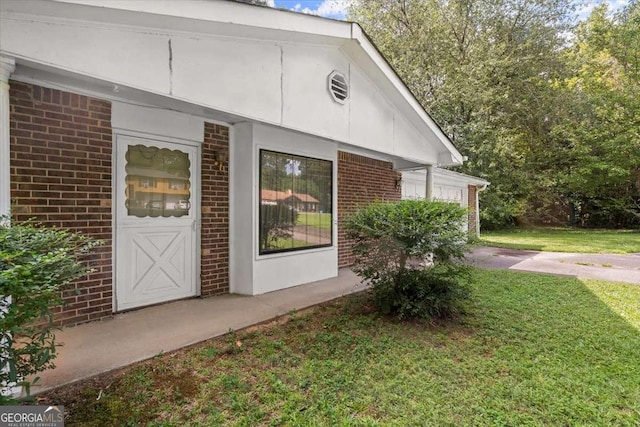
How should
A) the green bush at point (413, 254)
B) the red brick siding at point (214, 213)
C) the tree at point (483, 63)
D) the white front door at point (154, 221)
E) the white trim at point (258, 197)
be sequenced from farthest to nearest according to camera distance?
the tree at point (483, 63), the white trim at point (258, 197), the red brick siding at point (214, 213), the white front door at point (154, 221), the green bush at point (413, 254)

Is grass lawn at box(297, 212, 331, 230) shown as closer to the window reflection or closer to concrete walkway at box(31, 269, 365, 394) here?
→ concrete walkway at box(31, 269, 365, 394)

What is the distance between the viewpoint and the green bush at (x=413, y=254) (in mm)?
4160

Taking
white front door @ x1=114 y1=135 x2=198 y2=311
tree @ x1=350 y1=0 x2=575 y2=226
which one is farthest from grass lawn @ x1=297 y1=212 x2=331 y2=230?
tree @ x1=350 y1=0 x2=575 y2=226

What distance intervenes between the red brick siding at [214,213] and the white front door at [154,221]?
0.45 ft

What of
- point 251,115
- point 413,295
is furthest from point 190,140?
point 413,295

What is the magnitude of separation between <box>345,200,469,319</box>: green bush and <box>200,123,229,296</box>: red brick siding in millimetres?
1959

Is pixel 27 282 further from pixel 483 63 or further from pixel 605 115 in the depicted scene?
pixel 605 115

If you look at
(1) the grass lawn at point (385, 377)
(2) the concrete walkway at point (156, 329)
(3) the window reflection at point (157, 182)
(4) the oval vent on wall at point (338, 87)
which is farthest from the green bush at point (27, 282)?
(4) the oval vent on wall at point (338, 87)

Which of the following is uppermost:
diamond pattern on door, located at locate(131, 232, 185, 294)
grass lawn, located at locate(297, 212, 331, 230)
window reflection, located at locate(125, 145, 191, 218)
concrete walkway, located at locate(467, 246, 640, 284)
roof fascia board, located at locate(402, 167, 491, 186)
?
roof fascia board, located at locate(402, 167, 491, 186)

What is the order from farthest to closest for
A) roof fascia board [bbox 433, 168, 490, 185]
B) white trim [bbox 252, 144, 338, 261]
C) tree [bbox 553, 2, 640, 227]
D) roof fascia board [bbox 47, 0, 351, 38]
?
tree [bbox 553, 2, 640, 227] → roof fascia board [bbox 433, 168, 490, 185] → white trim [bbox 252, 144, 338, 261] → roof fascia board [bbox 47, 0, 351, 38]

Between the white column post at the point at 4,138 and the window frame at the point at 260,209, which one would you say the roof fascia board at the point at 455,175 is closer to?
the window frame at the point at 260,209

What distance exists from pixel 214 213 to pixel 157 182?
90cm

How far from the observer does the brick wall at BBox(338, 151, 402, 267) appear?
7.62 m

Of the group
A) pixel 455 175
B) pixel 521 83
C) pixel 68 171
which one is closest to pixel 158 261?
pixel 68 171
